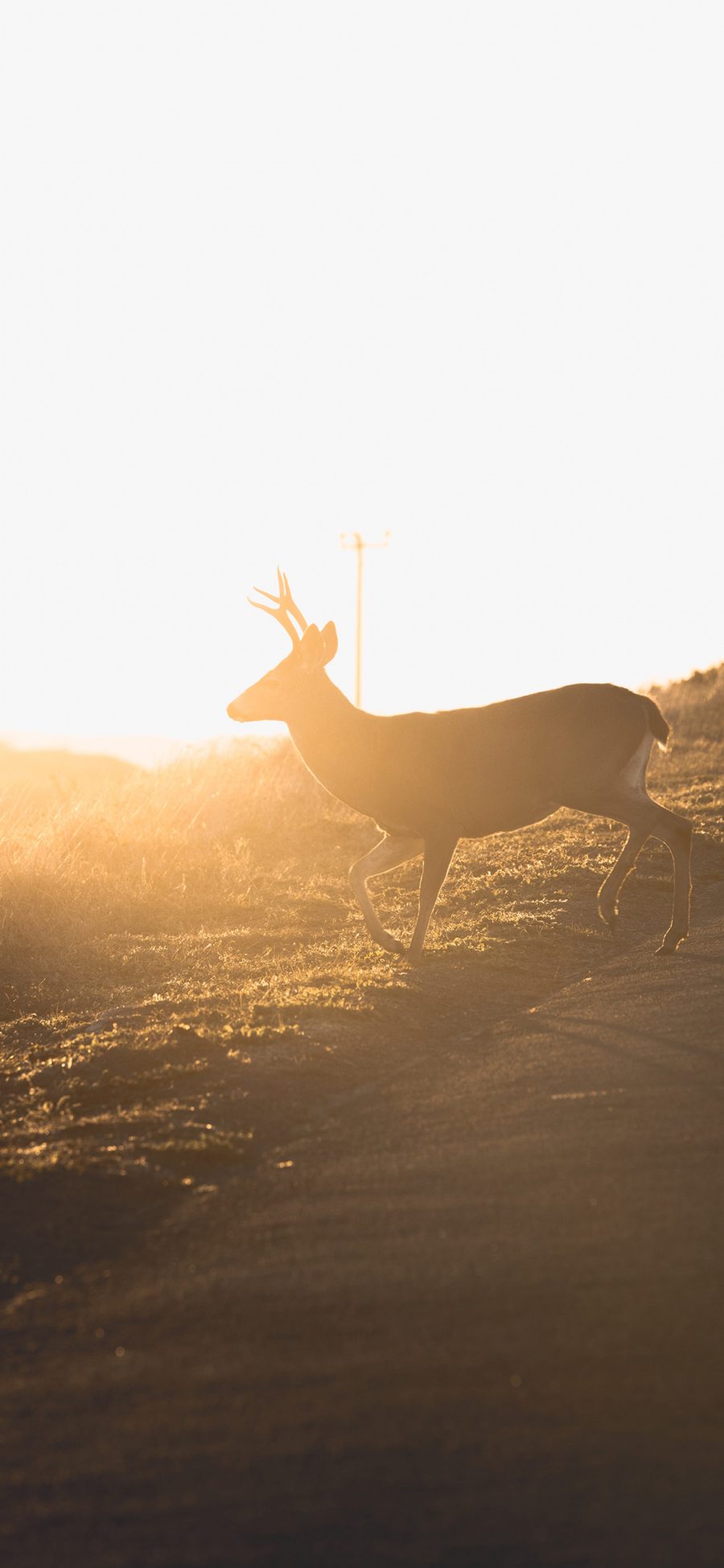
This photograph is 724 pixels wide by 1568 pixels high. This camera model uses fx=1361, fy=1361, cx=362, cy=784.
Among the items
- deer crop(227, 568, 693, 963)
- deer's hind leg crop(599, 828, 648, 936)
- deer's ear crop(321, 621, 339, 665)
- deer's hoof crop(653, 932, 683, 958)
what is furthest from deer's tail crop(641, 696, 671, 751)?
deer's ear crop(321, 621, 339, 665)

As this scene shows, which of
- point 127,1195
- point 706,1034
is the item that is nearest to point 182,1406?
point 127,1195

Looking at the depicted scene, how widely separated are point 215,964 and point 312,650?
8.71ft

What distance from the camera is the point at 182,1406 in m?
3.73

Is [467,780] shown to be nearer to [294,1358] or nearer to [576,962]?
[576,962]

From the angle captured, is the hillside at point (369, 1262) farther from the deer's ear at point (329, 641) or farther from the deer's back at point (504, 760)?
the deer's ear at point (329, 641)

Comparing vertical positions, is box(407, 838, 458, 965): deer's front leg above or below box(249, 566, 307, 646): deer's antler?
below

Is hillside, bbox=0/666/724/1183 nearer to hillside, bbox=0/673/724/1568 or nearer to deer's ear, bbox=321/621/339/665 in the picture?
hillside, bbox=0/673/724/1568

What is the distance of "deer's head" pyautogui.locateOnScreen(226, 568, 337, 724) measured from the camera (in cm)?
1109

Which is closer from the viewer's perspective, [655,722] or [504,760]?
[504,760]

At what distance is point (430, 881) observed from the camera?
1028 cm

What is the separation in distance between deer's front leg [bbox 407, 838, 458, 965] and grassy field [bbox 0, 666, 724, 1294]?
250 mm

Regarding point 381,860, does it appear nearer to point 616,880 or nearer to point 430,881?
point 430,881

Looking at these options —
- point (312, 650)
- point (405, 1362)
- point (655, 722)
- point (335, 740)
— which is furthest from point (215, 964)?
point (405, 1362)

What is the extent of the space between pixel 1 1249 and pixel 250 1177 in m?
1.03
